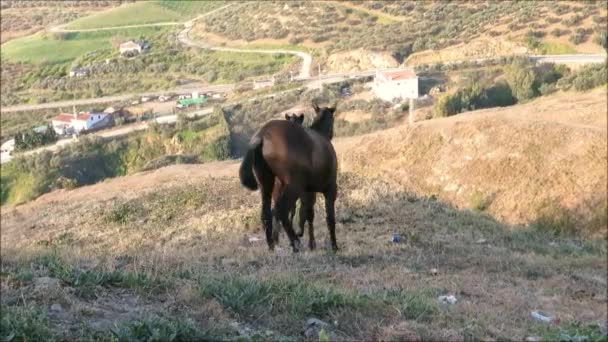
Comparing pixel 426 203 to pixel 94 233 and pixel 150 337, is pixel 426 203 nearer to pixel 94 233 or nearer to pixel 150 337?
pixel 94 233

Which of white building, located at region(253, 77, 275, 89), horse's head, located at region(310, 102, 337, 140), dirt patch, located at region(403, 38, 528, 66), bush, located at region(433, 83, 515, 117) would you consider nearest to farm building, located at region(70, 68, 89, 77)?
white building, located at region(253, 77, 275, 89)

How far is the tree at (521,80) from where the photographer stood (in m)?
31.0

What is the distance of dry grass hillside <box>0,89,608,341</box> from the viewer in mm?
4531

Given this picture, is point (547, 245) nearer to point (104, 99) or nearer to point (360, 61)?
point (360, 61)

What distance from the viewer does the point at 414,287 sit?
654 cm

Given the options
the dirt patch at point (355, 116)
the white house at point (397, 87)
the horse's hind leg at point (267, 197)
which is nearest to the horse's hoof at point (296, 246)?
the horse's hind leg at point (267, 197)

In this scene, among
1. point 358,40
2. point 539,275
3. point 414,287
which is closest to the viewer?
point 414,287

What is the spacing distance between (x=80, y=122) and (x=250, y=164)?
1330 inches

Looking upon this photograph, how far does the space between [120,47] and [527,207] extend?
49.2 meters

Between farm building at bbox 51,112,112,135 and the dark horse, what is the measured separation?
32962 mm

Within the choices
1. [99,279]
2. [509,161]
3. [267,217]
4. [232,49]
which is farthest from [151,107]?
[99,279]

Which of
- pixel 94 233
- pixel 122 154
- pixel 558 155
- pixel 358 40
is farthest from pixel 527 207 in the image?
pixel 358 40

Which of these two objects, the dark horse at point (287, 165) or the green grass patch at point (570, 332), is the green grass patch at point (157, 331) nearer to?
the dark horse at point (287, 165)

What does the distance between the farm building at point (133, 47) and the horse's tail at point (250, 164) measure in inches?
2098
